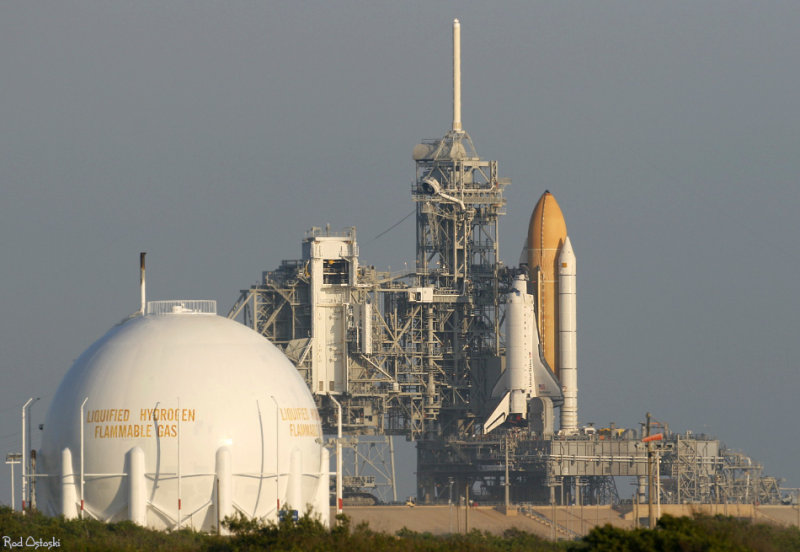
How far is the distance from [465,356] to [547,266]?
309 inches

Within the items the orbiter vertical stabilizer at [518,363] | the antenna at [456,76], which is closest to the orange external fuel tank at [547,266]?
the orbiter vertical stabilizer at [518,363]

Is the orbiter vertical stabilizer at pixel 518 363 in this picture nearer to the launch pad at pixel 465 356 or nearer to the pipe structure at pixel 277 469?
the launch pad at pixel 465 356

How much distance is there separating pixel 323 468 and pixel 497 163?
45856 millimetres

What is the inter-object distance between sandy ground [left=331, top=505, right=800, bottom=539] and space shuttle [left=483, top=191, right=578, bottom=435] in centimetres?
651

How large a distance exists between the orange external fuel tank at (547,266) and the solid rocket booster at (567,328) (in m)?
0.60

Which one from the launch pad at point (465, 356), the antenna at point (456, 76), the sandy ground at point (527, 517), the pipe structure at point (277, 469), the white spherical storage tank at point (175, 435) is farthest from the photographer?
the antenna at point (456, 76)

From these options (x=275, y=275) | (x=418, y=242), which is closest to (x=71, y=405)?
(x=275, y=275)

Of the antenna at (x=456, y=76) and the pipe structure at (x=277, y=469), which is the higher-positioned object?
the antenna at (x=456, y=76)

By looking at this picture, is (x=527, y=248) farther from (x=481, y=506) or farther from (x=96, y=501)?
(x=96, y=501)

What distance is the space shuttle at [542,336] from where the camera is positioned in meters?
99.8

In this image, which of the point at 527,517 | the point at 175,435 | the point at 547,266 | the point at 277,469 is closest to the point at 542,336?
the point at 547,266

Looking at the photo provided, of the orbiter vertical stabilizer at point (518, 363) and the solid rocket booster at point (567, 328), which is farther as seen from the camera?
the solid rocket booster at point (567, 328)

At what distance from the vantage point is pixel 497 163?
10569 centimetres

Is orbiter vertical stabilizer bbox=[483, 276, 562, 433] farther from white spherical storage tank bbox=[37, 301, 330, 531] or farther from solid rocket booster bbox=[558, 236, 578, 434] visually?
white spherical storage tank bbox=[37, 301, 330, 531]
